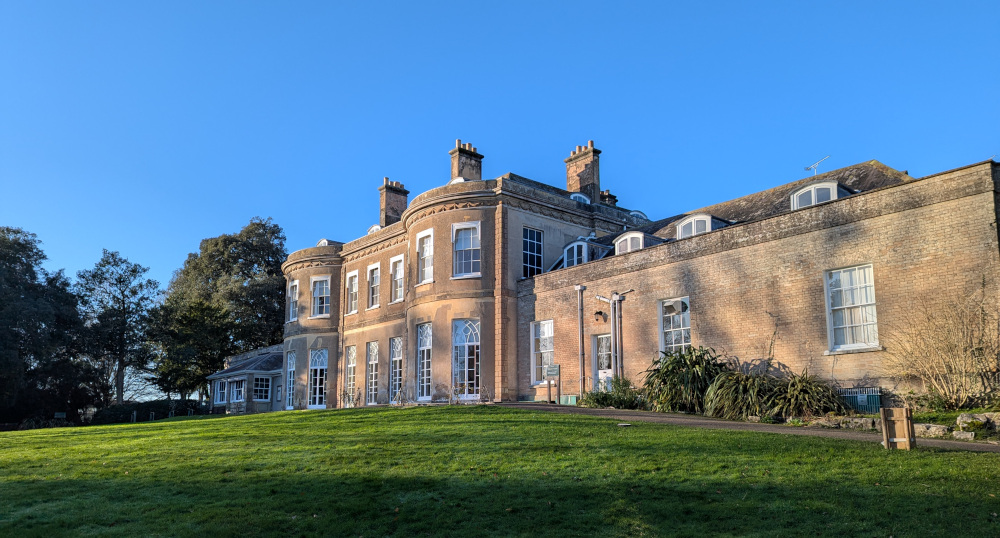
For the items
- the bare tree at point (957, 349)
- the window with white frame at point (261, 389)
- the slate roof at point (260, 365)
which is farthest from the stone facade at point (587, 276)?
the window with white frame at point (261, 389)

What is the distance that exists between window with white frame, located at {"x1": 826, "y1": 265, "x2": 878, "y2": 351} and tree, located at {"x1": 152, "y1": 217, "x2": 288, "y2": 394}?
3638 cm

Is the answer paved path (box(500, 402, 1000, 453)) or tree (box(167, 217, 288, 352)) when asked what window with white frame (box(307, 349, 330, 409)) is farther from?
paved path (box(500, 402, 1000, 453))

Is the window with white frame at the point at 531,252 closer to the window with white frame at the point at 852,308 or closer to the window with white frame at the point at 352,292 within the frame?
the window with white frame at the point at 352,292

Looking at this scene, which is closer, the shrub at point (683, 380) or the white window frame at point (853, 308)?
the white window frame at point (853, 308)

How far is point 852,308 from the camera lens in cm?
1521

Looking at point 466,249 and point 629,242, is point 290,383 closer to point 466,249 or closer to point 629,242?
point 466,249

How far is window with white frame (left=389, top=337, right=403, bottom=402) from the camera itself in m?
28.1

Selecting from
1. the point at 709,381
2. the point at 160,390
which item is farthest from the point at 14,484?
the point at 160,390

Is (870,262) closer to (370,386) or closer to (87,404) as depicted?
(370,386)

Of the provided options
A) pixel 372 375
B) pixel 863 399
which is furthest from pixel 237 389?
pixel 863 399

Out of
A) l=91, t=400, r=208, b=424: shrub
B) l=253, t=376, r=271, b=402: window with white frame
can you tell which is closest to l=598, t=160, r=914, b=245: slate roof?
l=253, t=376, r=271, b=402: window with white frame

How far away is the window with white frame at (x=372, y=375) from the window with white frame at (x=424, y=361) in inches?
200

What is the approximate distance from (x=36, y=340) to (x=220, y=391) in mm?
9491

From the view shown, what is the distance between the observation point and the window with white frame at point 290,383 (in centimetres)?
3403
